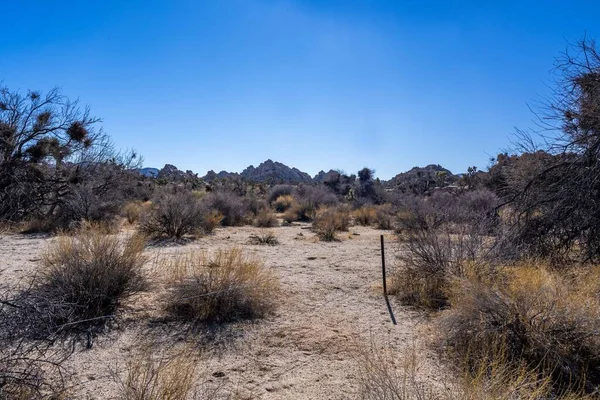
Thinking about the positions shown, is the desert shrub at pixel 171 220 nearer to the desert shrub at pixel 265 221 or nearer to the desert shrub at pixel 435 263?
the desert shrub at pixel 265 221

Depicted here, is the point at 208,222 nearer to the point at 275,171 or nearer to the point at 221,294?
the point at 221,294

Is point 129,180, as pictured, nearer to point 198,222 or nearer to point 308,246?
point 198,222

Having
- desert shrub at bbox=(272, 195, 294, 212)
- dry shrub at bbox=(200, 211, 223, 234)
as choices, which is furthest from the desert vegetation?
desert shrub at bbox=(272, 195, 294, 212)

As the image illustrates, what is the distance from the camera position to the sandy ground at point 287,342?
371 centimetres

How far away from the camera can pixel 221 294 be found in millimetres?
5723

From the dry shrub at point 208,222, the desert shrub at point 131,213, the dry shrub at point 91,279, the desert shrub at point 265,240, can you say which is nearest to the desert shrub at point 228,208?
the dry shrub at point 208,222

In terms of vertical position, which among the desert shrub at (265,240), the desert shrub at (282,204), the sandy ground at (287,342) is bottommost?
the sandy ground at (287,342)

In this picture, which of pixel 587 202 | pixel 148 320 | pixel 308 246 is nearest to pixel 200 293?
pixel 148 320

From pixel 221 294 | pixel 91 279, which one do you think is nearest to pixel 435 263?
pixel 221 294

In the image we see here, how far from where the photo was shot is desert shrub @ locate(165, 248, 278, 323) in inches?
216

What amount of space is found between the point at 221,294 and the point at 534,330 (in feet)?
12.9

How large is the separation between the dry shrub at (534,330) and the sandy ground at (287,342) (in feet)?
1.66

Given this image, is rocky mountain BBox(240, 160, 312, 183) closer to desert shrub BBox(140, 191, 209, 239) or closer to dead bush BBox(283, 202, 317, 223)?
dead bush BBox(283, 202, 317, 223)

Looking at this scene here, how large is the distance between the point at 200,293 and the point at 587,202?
5637mm
